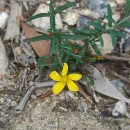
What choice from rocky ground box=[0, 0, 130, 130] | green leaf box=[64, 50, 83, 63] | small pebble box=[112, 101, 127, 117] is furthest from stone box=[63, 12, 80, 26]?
small pebble box=[112, 101, 127, 117]

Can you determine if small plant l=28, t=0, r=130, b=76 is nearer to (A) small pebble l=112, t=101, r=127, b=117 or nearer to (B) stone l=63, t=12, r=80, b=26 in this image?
(B) stone l=63, t=12, r=80, b=26

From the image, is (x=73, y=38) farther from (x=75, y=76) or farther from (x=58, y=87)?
(x=58, y=87)

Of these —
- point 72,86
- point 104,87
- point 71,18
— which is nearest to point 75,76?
point 72,86

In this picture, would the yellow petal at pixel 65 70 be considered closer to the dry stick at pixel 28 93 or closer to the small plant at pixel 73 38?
the small plant at pixel 73 38

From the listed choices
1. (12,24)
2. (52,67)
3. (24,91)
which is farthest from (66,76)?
(12,24)

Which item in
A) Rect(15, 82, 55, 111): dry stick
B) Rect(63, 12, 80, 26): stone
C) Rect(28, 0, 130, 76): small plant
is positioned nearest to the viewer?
Rect(28, 0, 130, 76): small plant

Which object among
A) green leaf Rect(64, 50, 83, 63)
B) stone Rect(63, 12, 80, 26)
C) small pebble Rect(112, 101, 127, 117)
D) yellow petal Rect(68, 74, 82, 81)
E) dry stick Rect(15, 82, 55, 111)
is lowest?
small pebble Rect(112, 101, 127, 117)

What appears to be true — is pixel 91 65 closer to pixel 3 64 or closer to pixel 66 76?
pixel 66 76
